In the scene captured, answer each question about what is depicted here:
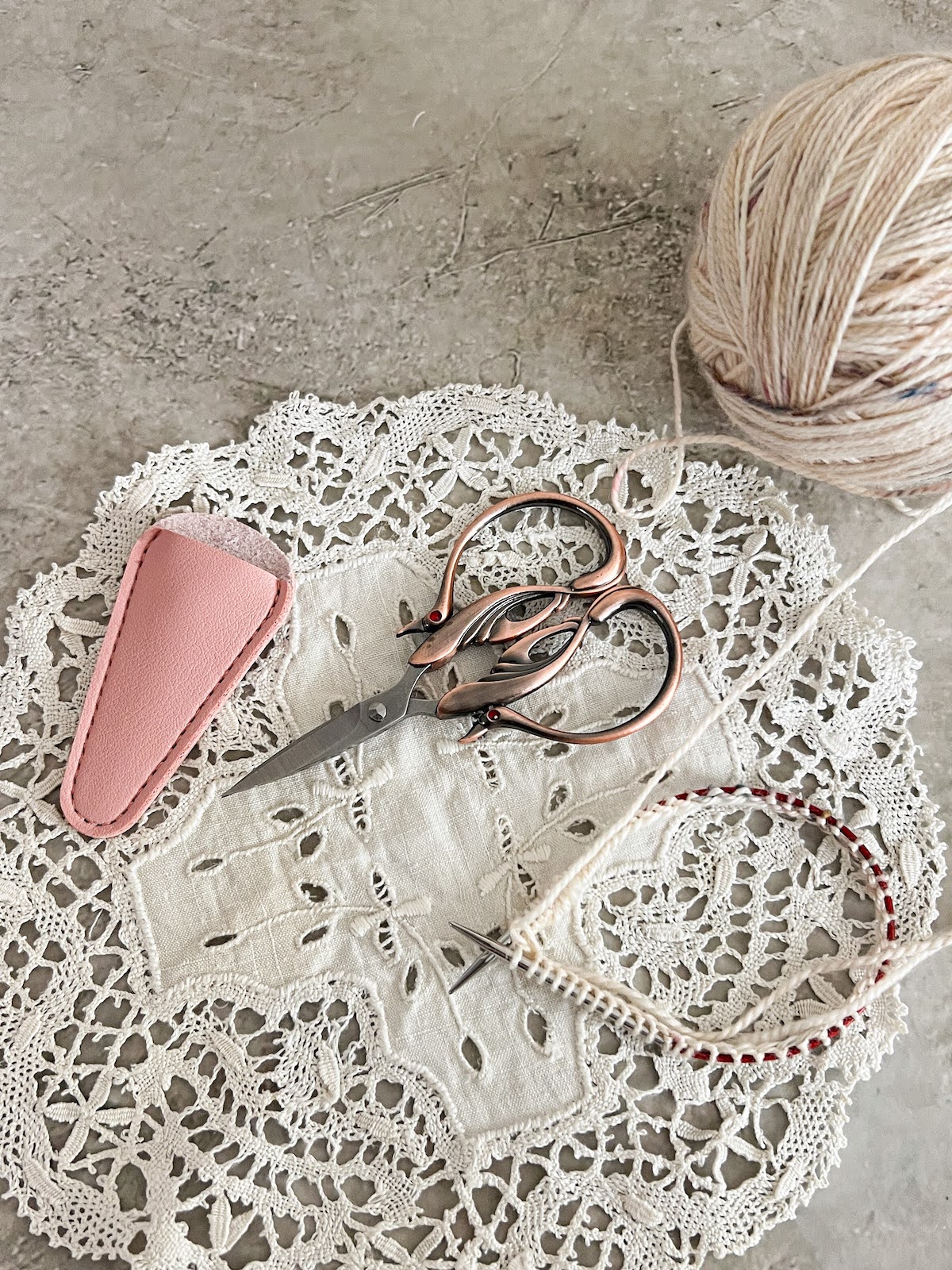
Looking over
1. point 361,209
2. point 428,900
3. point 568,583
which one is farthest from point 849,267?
point 428,900

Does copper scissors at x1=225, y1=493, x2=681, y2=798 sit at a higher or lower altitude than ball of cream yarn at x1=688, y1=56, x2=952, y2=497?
lower

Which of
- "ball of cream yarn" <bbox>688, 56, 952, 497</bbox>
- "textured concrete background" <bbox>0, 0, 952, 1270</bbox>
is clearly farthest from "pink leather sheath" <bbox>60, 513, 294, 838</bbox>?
"ball of cream yarn" <bbox>688, 56, 952, 497</bbox>

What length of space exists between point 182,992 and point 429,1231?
10.0 inches

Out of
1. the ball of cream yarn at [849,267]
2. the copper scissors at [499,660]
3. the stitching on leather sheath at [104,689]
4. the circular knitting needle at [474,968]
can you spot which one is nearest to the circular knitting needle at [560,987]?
the circular knitting needle at [474,968]

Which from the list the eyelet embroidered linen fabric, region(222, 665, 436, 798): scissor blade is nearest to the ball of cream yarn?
the eyelet embroidered linen fabric

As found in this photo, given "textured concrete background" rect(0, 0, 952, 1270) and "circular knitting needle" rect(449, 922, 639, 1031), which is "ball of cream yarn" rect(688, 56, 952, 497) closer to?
"textured concrete background" rect(0, 0, 952, 1270)

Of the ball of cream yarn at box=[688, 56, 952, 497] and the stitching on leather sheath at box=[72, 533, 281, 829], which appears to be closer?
the ball of cream yarn at box=[688, 56, 952, 497]

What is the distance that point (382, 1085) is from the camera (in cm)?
76

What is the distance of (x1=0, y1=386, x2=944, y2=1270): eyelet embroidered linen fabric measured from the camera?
2.43ft

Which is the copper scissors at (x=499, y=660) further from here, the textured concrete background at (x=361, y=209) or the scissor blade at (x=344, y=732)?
the textured concrete background at (x=361, y=209)

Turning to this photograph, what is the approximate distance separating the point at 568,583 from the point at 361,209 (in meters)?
0.38

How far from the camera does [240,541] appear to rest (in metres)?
0.81

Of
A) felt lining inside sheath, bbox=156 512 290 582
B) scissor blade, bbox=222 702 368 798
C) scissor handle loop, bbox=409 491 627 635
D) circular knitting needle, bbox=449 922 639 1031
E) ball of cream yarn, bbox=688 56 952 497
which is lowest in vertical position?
circular knitting needle, bbox=449 922 639 1031

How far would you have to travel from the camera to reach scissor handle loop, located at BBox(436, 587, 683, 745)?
2.44 ft
